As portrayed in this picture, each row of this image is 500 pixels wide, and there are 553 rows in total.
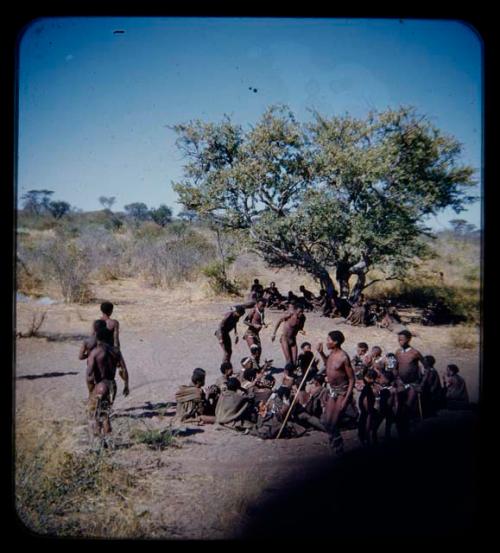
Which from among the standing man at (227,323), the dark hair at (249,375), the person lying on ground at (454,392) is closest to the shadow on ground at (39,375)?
the standing man at (227,323)

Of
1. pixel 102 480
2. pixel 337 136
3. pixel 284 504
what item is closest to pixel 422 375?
pixel 284 504

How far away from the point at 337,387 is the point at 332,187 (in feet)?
28.0

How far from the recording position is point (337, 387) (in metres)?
5.76

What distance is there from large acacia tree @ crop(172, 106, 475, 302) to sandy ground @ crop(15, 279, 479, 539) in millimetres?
2134

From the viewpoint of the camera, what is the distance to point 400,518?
4570mm

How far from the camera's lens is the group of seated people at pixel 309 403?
606 cm

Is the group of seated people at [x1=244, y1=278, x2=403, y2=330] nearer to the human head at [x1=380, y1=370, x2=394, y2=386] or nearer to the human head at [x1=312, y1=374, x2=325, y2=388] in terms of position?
the human head at [x1=312, y1=374, x2=325, y2=388]

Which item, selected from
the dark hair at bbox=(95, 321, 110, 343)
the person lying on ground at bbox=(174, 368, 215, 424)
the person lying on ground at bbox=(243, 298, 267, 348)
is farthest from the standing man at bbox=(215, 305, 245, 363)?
the dark hair at bbox=(95, 321, 110, 343)

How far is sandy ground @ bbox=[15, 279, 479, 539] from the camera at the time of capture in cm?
473

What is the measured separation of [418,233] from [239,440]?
8.92 metres

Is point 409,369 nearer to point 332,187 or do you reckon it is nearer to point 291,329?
point 291,329

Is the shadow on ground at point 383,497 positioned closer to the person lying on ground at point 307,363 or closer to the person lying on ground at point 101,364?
the person lying on ground at point 307,363

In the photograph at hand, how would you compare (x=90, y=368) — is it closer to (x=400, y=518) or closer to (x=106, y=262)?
(x=400, y=518)

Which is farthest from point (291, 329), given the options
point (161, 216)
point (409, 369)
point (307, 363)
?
point (161, 216)
